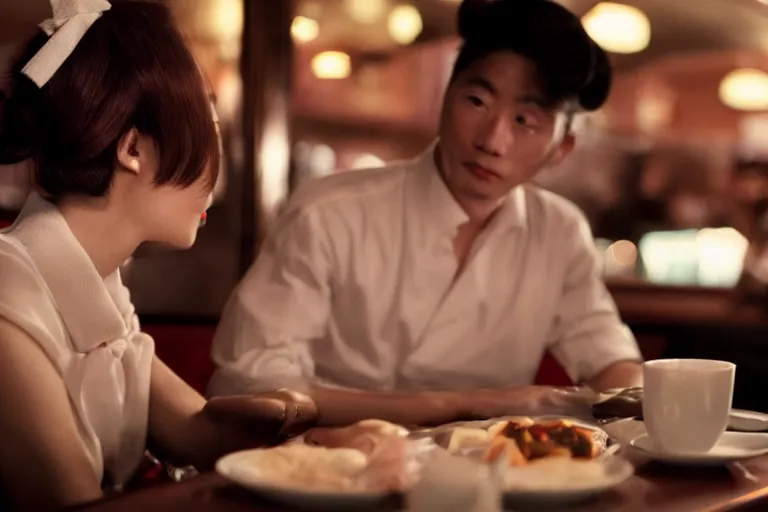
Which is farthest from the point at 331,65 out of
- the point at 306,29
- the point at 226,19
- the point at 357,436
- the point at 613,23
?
the point at 357,436

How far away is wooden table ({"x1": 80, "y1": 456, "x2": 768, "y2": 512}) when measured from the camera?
1.03m

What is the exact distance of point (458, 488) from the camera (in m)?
0.91

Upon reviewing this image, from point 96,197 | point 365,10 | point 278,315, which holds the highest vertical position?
point 365,10

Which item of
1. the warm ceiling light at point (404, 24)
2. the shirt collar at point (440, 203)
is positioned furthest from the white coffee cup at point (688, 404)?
the warm ceiling light at point (404, 24)

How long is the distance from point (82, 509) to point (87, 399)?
0.40m

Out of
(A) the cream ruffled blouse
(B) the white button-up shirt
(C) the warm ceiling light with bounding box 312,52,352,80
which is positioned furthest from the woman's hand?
(C) the warm ceiling light with bounding box 312,52,352,80

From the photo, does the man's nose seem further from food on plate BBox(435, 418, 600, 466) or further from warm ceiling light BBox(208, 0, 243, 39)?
warm ceiling light BBox(208, 0, 243, 39)

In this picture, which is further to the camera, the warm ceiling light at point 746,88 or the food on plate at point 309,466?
the warm ceiling light at point 746,88

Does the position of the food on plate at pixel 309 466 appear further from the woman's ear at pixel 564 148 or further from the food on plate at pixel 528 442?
the woman's ear at pixel 564 148

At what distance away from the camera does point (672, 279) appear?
7.19 m

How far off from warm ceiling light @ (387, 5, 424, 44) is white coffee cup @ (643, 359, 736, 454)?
4.03m

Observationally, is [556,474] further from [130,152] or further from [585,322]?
[585,322]

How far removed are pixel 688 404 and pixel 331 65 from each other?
3.88 m

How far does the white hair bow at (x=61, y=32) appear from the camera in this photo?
1.31 metres
